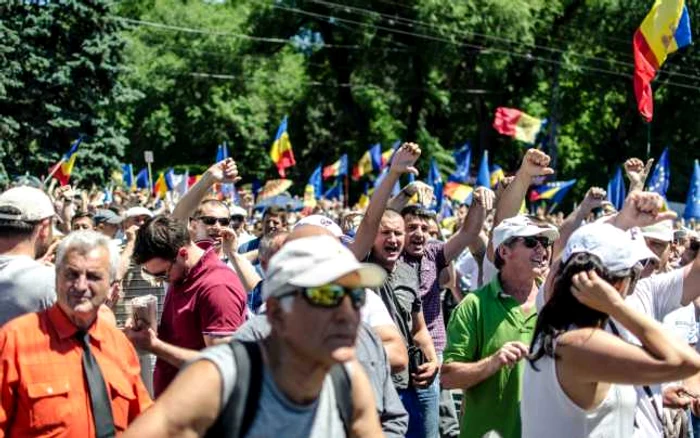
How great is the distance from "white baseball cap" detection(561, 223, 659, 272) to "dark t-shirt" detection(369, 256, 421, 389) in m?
1.88

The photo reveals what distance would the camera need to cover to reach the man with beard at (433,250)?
7395mm

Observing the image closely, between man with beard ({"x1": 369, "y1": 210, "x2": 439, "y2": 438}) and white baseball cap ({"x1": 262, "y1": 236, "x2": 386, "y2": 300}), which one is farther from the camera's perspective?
man with beard ({"x1": 369, "y1": 210, "x2": 439, "y2": 438})

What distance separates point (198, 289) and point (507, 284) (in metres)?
1.45

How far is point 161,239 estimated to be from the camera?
565 centimetres

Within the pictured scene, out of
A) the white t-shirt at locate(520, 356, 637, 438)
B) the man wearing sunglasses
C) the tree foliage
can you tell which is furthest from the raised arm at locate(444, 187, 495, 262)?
the tree foliage

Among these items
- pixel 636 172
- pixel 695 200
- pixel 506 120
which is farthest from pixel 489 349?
pixel 506 120

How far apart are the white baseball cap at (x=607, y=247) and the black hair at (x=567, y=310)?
0.06 feet

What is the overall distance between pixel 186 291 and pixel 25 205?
34.5 inches

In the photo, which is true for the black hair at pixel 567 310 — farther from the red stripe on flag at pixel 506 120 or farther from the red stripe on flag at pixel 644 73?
the red stripe on flag at pixel 506 120

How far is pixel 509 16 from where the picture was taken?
1533 inches

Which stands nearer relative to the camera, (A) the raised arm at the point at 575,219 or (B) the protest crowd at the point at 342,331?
(B) the protest crowd at the point at 342,331

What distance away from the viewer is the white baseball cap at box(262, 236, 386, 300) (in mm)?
3057

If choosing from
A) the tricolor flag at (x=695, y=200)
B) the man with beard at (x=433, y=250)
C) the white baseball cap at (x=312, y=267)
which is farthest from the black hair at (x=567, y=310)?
the tricolor flag at (x=695, y=200)

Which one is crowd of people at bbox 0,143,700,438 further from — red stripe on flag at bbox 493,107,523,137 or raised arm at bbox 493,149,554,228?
red stripe on flag at bbox 493,107,523,137
